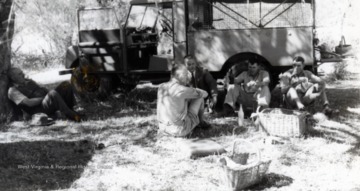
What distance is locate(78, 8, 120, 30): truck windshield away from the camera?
8.48 m

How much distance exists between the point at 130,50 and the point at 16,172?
13.5ft

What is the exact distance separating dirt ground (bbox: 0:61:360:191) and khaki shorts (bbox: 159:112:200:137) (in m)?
0.12

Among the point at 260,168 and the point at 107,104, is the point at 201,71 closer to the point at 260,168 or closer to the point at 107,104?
the point at 107,104

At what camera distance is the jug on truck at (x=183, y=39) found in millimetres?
7168

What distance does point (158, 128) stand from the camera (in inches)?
244

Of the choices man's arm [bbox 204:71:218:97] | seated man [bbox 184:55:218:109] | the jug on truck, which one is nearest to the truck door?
the jug on truck

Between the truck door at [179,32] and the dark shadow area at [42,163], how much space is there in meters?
2.48

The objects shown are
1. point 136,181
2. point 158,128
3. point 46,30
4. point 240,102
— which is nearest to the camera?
point 136,181

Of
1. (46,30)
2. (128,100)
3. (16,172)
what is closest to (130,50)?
(128,100)

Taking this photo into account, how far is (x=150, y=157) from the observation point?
196 inches

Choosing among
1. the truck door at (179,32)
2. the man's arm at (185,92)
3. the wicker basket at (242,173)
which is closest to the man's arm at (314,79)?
the man's arm at (185,92)

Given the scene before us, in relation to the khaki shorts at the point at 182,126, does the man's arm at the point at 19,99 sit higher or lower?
higher

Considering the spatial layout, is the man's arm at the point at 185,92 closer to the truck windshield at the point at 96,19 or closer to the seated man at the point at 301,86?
the seated man at the point at 301,86

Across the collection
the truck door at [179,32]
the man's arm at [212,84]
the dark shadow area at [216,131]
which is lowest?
the dark shadow area at [216,131]
